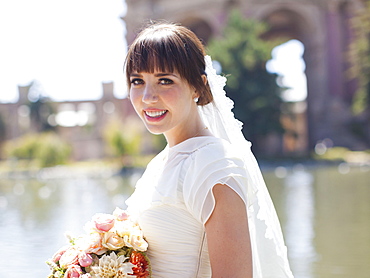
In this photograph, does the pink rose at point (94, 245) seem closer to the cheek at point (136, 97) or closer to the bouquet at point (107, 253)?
the bouquet at point (107, 253)

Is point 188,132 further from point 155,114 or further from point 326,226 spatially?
point 326,226

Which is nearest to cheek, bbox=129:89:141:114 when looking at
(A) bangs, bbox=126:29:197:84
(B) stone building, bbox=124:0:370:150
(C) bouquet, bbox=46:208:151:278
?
(A) bangs, bbox=126:29:197:84

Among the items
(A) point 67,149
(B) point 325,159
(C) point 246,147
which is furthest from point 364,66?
(C) point 246,147

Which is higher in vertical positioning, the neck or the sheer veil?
the neck

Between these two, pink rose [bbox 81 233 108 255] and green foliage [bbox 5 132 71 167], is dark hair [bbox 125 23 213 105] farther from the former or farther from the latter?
green foliage [bbox 5 132 71 167]

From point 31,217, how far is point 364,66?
63.4 feet

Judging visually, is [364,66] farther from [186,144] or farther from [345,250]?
[186,144]

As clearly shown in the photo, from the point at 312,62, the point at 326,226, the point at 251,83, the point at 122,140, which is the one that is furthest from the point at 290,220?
the point at 312,62

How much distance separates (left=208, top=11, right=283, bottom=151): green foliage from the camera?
25047 mm

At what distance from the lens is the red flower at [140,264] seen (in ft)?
5.24

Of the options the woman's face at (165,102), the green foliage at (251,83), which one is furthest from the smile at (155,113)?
the green foliage at (251,83)

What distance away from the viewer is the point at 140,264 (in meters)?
1.61

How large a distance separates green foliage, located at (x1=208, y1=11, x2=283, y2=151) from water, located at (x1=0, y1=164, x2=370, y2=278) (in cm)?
950

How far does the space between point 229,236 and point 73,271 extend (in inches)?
21.6
